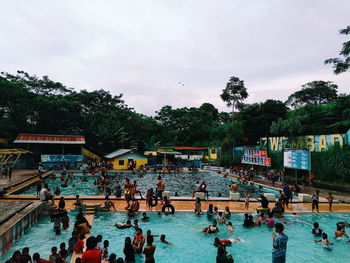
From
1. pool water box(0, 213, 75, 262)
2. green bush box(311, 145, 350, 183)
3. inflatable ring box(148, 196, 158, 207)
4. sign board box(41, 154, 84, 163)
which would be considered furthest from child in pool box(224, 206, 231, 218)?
sign board box(41, 154, 84, 163)

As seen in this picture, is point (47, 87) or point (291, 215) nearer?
point (291, 215)

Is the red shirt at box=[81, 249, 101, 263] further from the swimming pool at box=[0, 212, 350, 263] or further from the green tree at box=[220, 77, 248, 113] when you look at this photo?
the green tree at box=[220, 77, 248, 113]

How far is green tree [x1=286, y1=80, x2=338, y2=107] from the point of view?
198 feet

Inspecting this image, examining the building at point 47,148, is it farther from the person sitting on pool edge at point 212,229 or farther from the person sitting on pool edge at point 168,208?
the person sitting on pool edge at point 212,229

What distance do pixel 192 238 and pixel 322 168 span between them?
18.9 meters

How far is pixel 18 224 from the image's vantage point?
10500 millimetres

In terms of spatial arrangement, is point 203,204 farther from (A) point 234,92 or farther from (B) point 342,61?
(A) point 234,92

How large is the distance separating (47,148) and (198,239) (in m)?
37.6

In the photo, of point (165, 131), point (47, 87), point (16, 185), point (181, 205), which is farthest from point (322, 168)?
point (47, 87)

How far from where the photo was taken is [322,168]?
24.4m

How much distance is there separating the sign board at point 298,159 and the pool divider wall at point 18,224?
20.7 m

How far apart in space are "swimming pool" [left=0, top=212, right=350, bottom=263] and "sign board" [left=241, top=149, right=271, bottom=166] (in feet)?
50.1

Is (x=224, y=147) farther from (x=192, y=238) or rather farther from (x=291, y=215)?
(x=192, y=238)

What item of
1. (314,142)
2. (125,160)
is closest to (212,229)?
(314,142)
